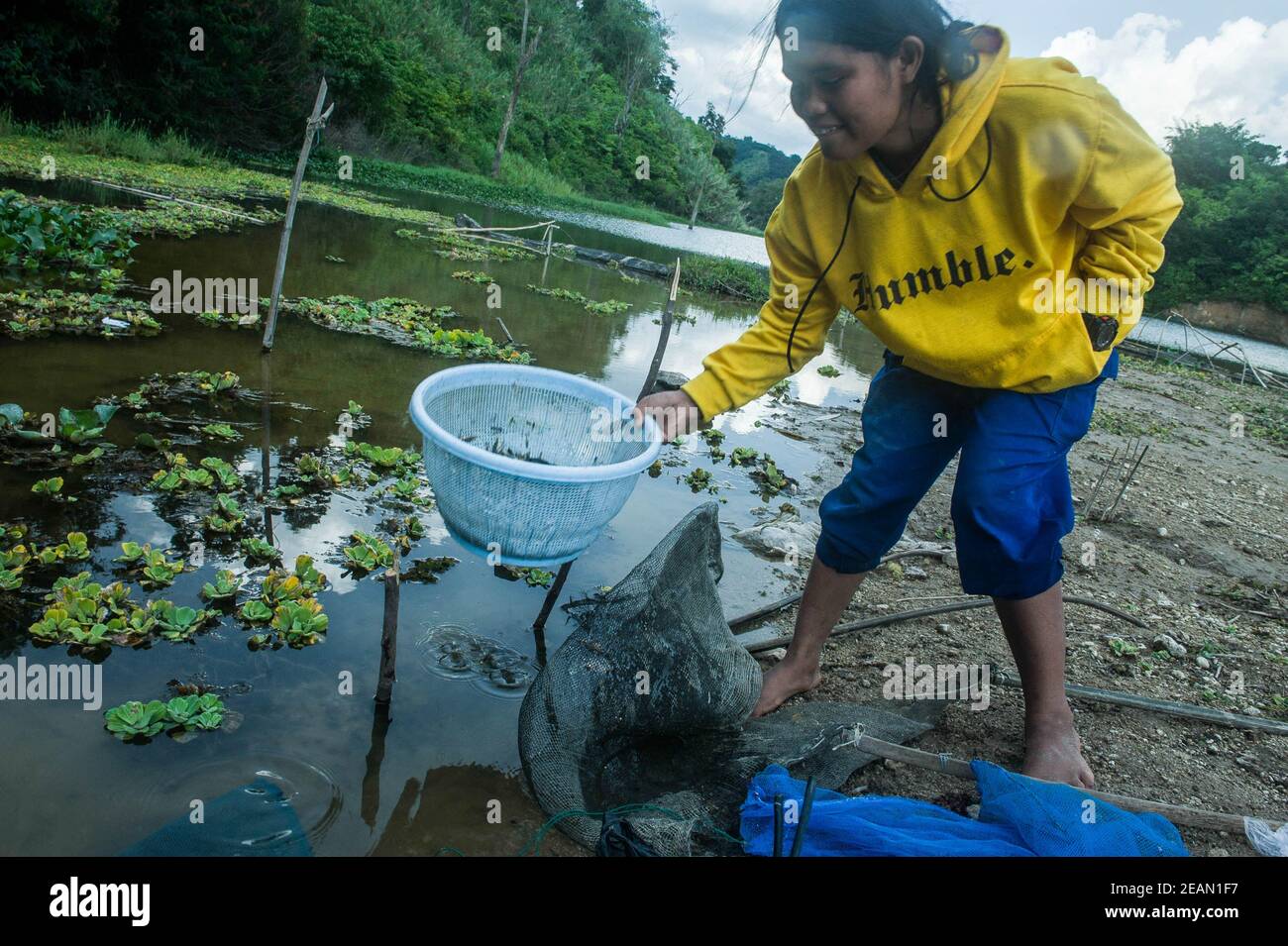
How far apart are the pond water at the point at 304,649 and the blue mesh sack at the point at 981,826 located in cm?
58

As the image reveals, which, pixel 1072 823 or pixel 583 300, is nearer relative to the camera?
pixel 1072 823

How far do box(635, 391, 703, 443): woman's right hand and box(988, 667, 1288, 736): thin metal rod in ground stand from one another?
1.40 metres

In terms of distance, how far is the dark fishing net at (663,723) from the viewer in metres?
1.96

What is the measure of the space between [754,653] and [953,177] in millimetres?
1763

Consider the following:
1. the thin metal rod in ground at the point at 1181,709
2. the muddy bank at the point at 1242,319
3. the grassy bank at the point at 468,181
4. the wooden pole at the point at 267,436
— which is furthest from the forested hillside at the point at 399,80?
the muddy bank at the point at 1242,319

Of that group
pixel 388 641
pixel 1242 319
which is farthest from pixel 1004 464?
pixel 1242 319

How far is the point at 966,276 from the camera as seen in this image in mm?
1852

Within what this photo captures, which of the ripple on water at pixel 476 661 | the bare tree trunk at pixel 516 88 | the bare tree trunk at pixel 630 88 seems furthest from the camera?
the bare tree trunk at pixel 630 88

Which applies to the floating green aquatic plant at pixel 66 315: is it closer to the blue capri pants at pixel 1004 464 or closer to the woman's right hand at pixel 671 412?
Result: the woman's right hand at pixel 671 412

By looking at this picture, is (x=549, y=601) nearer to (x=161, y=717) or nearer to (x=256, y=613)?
(x=256, y=613)

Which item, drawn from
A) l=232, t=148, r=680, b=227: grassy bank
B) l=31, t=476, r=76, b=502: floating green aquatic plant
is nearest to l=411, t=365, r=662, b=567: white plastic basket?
l=31, t=476, r=76, b=502: floating green aquatic plant

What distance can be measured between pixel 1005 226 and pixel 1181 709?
1.67m

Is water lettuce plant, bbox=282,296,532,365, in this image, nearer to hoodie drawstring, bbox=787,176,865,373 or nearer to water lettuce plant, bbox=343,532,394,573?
water lettuce plant, bbox=343,532,394,573
